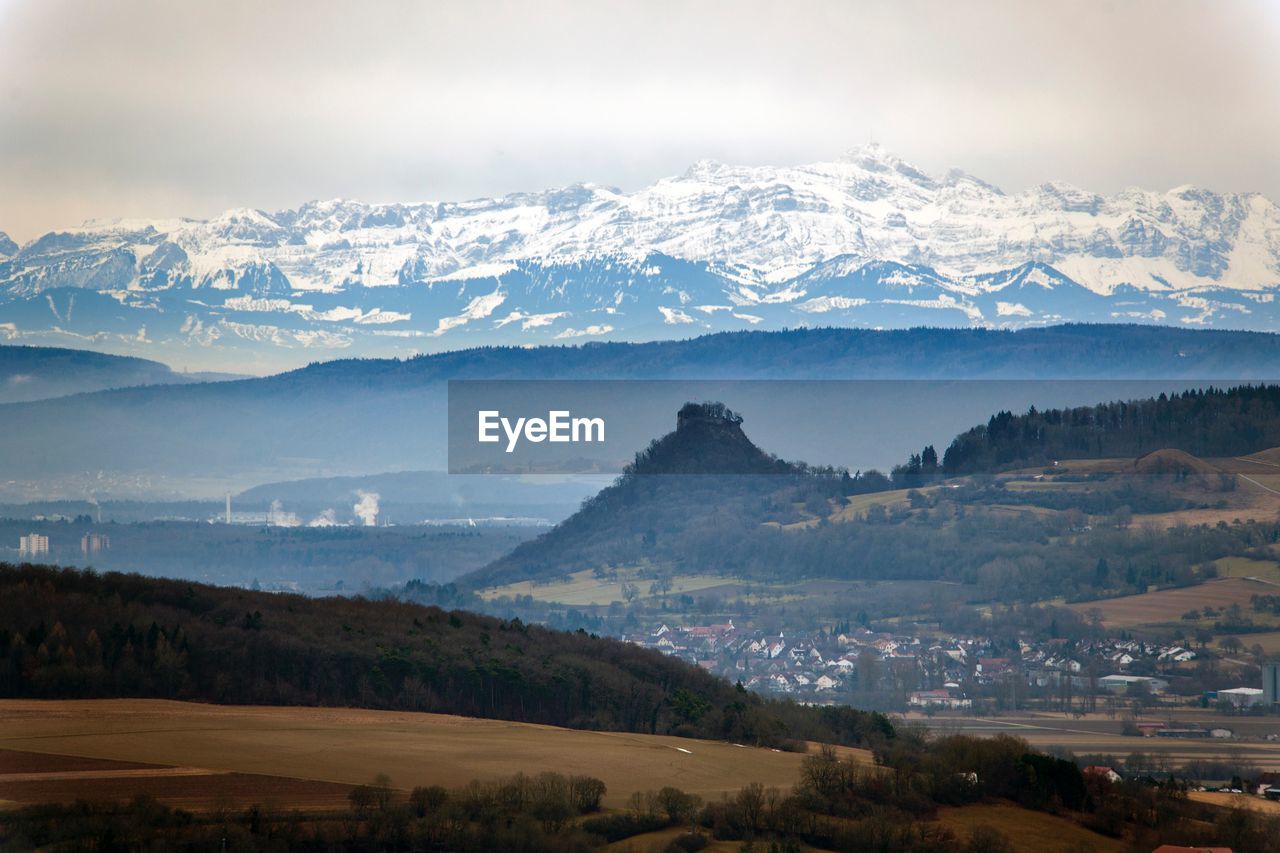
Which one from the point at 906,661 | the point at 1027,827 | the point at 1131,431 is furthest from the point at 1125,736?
the point at 1131,431

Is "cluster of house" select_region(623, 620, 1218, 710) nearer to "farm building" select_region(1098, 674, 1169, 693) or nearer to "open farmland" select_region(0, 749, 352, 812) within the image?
"farm building" select_region(1098, 674, 1169, 693)

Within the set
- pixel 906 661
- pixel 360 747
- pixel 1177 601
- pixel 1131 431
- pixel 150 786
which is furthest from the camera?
pixel 1131 431

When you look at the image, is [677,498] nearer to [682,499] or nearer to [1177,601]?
[682,499]

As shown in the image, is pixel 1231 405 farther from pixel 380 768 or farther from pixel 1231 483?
pixel 380 768

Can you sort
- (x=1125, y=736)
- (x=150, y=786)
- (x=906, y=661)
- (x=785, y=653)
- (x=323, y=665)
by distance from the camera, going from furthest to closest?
(x=785, y=653)
(x=906, y=661)
(x=1125, y=736)
(x=323, y=665)
(x=150, y=786)

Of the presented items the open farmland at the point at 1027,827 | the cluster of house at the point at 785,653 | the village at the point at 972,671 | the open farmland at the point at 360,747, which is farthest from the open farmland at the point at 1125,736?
the open farmland at the point at 1027,827

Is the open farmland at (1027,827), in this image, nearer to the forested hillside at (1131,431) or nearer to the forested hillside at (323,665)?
the forested hillside at (323,665)

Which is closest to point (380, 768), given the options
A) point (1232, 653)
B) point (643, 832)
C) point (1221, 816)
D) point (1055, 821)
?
point (643, 832)
